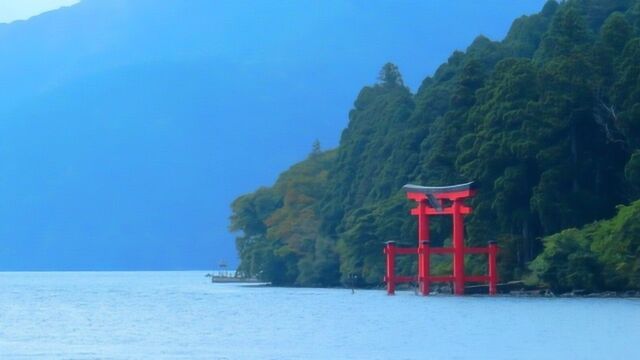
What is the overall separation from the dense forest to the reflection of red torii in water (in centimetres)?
178

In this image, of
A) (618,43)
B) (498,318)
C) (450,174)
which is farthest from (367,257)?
(498,318)

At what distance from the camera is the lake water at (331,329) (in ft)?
105

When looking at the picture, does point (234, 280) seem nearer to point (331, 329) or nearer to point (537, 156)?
point (537, 156)

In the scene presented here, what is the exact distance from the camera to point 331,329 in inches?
1574

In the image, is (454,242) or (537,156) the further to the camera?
(537,156)

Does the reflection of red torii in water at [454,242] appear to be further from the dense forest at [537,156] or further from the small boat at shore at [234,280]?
the small boat at shore at [234,280]

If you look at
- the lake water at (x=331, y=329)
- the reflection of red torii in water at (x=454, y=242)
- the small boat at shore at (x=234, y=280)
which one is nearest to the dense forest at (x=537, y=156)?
the reflection of red torii in water at (x=454, y=242)

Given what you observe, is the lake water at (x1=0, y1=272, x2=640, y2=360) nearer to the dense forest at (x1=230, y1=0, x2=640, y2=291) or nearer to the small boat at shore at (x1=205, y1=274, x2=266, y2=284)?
the dense forest at (x1=230, y1=0, x2=640, y2=291)

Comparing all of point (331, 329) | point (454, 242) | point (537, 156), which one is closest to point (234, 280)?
point (454, 242)

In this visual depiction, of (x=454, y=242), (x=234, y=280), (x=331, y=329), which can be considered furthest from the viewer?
(x=234, y=280)

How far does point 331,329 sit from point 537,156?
2062 cm

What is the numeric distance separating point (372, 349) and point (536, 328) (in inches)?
282

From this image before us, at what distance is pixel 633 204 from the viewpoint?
2046 inches

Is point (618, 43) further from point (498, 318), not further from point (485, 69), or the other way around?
point (498, 318)
